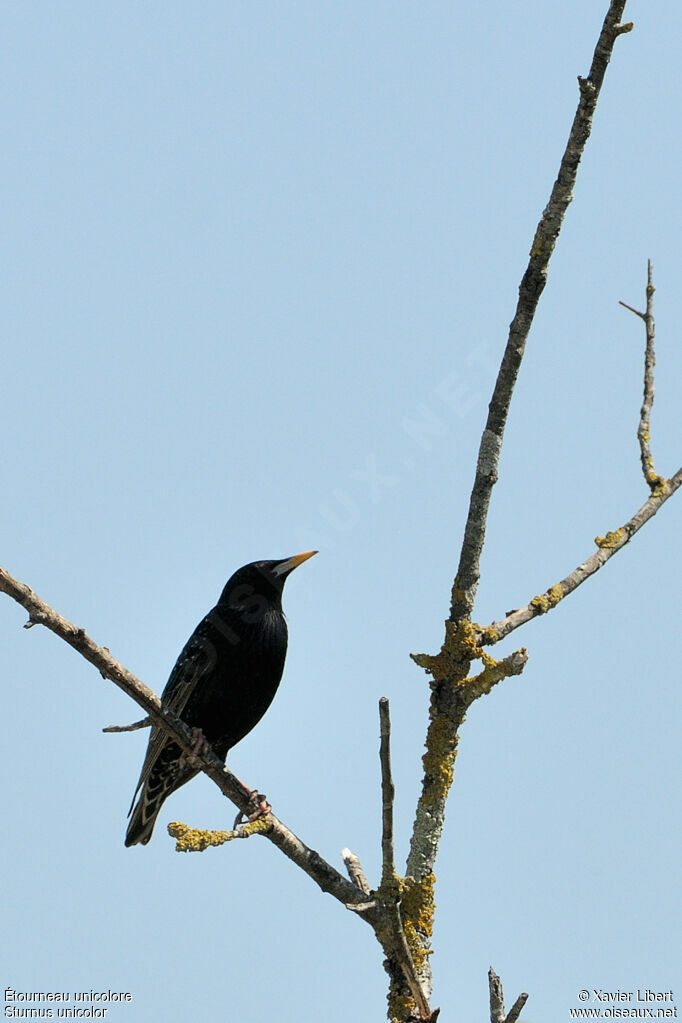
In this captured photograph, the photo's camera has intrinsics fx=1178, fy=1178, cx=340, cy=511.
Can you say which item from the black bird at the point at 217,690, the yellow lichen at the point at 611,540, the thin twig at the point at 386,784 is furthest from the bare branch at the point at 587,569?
the black bird at the point at 217,690

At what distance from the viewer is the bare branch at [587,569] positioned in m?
4.40

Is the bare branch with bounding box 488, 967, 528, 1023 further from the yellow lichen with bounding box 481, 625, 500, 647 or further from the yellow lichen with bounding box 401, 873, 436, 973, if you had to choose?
the yellow lichen with bounding box 481, 625, 500, 647

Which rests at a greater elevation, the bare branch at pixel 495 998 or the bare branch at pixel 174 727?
the bare branch at pixel 174 727

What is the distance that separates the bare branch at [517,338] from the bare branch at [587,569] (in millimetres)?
174

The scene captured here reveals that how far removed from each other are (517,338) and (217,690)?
2.71 m

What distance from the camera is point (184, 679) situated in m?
6.16

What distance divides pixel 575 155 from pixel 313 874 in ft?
9.16

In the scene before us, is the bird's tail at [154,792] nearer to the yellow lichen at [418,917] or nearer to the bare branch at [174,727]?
the bare branch at [174,727]

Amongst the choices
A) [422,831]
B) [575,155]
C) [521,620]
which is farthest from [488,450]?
[422,831]

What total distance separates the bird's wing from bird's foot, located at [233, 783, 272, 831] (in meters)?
1.18

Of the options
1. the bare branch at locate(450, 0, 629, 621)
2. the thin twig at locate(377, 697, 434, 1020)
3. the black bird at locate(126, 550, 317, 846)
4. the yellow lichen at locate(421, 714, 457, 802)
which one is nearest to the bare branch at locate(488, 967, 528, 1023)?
the thin twig at locate(377, 697, 434, 1020)

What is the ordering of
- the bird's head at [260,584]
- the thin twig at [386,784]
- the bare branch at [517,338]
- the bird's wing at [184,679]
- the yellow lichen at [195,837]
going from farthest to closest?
the bird's head at [260,584], the bird's wing at [184,679], the bare branch at [517,338], the yellow lichen at [195,837], the thin twig at [386,784]

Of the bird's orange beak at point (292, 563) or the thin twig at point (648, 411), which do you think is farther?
the bird's orange beak at point (292, 563)

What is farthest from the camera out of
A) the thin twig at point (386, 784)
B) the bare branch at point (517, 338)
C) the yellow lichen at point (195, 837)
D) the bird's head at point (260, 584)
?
the bird's head at point (260, 584)
